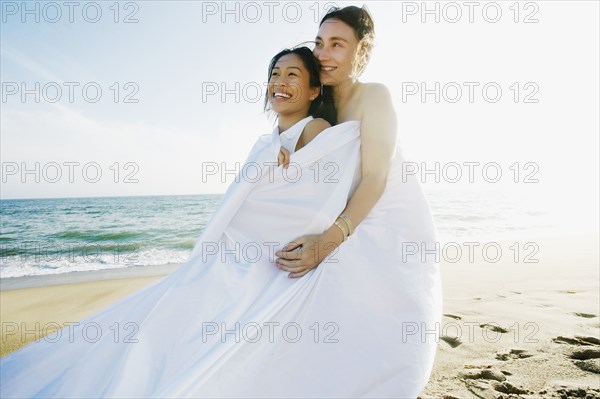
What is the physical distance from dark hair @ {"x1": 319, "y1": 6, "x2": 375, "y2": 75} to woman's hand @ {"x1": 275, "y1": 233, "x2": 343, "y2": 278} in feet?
4.47

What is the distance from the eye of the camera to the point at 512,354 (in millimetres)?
3273

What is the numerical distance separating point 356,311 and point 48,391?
1.54m

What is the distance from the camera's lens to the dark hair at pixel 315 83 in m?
2.83

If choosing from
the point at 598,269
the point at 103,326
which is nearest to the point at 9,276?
the point at 103,326

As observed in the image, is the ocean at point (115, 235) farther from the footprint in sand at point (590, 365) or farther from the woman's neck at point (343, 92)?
the footprint in sand at point (590, 365)

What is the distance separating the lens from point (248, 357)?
1778 millimetres

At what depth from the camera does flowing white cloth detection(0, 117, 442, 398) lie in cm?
175

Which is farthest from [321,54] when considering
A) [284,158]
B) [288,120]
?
[284,158]

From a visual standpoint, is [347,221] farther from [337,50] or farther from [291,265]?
[337,50]

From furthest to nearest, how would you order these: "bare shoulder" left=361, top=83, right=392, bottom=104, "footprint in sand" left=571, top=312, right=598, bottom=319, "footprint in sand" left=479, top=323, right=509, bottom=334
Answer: "footprint in sand" left=571, top=312, right=598, bottom=319
"footprint in sand" left=479, top=323, right=509, bottom=334
"bare shoulder" left=361, top=83, right=392, bottom=104

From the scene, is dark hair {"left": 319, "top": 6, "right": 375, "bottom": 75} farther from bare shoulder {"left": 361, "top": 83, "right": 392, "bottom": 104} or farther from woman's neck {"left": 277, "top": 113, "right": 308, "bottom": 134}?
woman's neck {"left": 277, "top": 113, "right": 308, "bottom": 134}

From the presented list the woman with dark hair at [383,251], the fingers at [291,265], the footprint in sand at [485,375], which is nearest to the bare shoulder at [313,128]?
the woman with dark hair at [383,251]

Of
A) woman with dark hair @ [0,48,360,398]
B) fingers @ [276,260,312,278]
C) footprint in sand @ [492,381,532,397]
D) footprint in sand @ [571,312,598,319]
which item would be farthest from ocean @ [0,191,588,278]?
footprint in sand @ [492,381,532,397]

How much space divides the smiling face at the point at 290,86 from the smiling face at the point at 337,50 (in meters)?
0.17
